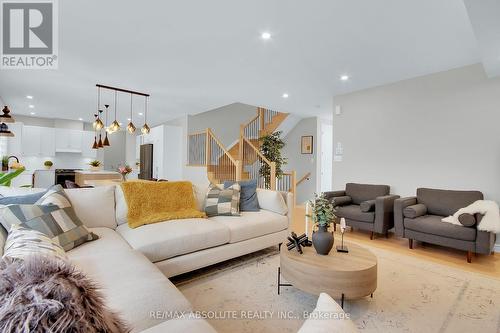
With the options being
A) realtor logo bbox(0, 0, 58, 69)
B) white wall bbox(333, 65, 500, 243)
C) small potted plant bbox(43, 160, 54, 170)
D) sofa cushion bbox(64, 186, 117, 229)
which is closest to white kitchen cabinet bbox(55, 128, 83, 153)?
small potted plant bbox(43, 160, 54, 170)

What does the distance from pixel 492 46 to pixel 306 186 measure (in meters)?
5.28

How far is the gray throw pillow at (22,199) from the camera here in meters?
1.98

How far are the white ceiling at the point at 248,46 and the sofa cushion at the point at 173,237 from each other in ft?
6.73

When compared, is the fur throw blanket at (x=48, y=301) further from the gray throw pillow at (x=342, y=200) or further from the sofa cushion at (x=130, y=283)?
the gray throw pillow at (x=342, y=200)

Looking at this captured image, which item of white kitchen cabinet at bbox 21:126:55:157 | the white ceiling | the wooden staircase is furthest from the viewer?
white kitchen cabinet at bbox 21:126:55:157

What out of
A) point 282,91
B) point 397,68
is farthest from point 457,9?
point 282,91

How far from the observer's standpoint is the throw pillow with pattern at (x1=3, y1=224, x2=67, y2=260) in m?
1.28

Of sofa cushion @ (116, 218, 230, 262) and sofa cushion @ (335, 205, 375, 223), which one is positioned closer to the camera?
sofa cushion @ (116, 218, 230, 262)

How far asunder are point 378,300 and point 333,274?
67cm

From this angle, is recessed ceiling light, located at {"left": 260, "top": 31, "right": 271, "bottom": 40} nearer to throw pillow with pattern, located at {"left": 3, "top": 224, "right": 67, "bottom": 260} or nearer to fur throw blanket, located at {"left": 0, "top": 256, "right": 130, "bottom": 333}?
throw pillow with pattern, located at {"left": 3, "top": 224, "right": 67, "bottom": 260}

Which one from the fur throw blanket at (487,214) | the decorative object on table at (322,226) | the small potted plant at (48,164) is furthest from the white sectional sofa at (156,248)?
the small potted plant at (48,164)

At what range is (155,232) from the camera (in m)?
2.29

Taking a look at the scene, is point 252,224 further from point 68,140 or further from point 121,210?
point 68,140

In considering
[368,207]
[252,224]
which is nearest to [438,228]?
[368,207]
